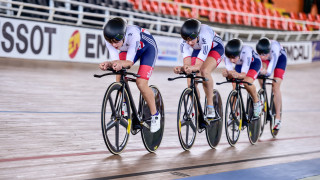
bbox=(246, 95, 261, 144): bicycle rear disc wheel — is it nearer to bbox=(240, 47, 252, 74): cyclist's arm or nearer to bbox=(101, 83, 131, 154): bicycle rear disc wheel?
bbox=(240, 47, 252, 74): cyclist's arm

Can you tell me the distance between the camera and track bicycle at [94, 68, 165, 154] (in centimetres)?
390

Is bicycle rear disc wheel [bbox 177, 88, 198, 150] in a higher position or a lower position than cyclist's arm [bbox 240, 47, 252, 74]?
lower

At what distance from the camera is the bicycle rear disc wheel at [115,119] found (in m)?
Answer: 3.87

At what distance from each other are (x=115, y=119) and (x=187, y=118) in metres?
0.96

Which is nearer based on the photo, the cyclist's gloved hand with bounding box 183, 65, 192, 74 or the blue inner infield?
the blue inner infield

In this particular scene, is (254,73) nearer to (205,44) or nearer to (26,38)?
(205,44)

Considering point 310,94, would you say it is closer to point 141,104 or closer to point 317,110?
point 317,110

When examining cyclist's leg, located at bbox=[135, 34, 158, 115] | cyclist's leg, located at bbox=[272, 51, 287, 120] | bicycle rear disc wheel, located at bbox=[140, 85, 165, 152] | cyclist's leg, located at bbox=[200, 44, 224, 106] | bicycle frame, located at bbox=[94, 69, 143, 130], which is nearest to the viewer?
bicycle frame, located at bbox=[94, 69, 143, 130]

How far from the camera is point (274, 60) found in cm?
615

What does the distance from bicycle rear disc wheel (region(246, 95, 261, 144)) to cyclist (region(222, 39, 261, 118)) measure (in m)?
0.06

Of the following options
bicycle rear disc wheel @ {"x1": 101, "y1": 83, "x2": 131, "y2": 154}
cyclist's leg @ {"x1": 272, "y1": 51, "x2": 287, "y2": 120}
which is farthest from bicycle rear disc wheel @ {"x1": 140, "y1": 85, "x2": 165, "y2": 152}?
cyclist's leg @ {"x1": 272, "y1": 51, "x2": 287, "y2": 120}

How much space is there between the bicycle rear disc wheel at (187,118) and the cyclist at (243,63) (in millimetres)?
755

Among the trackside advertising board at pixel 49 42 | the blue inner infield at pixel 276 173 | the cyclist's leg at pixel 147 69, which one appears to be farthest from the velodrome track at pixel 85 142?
the trackside advertising board at pixel 49 42

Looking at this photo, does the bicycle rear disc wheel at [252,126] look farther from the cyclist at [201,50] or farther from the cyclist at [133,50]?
the cyclist at [133,50]
